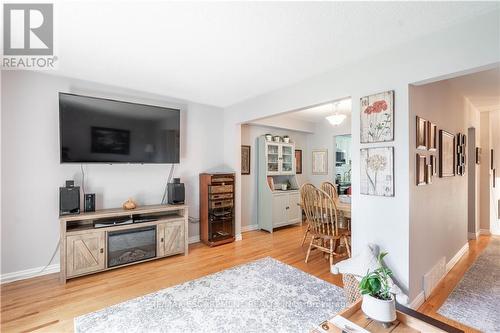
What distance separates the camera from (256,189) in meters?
4.91

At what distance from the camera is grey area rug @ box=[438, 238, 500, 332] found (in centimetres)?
191

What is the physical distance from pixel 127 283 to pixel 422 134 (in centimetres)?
333

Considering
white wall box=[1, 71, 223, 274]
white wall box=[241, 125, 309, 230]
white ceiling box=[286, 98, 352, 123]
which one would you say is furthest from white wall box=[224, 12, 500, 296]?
white wall box=[1, 71, 223, 274]

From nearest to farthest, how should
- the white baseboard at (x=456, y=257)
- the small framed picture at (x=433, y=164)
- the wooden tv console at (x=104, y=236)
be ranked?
the small framed picture at (x=433, y=164), the wooden tv console at (x=104, y=236), the white baseboard at (x=456, y=257)

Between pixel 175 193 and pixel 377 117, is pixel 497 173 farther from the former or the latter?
pixel 175 193

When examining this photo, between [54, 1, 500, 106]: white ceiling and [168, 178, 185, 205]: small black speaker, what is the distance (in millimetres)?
1491

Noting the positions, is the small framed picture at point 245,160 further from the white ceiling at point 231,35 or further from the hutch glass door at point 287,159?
the white ceiling at point 231,35

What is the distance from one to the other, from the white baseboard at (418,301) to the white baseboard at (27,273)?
3.83 m

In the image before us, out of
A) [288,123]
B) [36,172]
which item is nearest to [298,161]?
[288,123]

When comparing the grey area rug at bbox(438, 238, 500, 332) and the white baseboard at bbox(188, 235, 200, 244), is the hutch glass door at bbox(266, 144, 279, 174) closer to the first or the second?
the white baseboard at bbox(188, 235, 200, 244)

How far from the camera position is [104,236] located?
275 cm

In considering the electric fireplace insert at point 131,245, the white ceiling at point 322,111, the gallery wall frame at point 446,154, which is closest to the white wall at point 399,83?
the gallery wall frame at point 446,154

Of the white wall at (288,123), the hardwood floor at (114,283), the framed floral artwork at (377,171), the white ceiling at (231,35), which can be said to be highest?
the white ceiling at (231,35)

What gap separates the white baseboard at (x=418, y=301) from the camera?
2.02 meters
